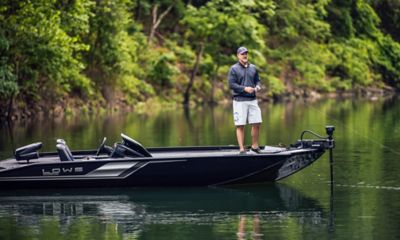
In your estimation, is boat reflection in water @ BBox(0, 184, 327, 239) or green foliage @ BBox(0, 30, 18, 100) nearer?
boat reflection in water @ BBox(0, 184, 327, 239)

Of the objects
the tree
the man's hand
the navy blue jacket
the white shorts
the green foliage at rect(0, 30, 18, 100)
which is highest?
the tree

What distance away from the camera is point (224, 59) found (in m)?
51.3

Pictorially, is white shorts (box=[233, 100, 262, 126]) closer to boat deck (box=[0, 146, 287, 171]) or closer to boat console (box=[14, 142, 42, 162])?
boat deck (box=[0, 146, 287, 171])

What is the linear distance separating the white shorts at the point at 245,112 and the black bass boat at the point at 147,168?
0.58m

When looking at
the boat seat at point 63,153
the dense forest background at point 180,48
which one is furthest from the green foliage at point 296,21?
the boat seat at point 63,153

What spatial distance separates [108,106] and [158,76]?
5944 millimetres

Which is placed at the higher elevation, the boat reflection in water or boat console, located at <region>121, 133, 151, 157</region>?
boat console, located at <region>121, 133, 151, 157</region>

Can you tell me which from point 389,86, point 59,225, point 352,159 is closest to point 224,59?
point 389,86

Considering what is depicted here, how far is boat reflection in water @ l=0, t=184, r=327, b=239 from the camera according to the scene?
1302 centimetres

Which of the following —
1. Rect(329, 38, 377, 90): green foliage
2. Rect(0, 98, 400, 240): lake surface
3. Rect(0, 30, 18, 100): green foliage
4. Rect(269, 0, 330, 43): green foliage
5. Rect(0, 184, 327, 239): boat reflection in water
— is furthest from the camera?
Rect(329, 38, 377, 90): green foliage

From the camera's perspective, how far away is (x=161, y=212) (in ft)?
47.6

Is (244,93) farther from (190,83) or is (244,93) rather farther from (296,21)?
(296,21)

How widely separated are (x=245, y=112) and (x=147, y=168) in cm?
199

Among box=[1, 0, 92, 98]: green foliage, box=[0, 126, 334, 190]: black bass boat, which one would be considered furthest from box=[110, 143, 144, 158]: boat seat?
box=[1, 0, 92, 98]: green foliage
